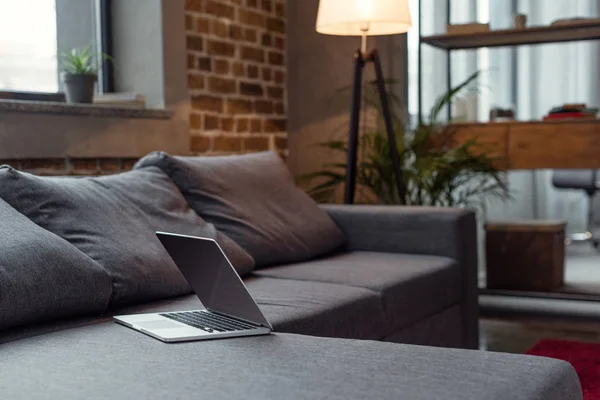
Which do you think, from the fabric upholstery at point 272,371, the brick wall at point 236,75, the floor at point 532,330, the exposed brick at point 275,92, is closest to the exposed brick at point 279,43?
the brick wall at point 236,75

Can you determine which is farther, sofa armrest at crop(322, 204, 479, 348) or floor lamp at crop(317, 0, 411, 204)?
floor lamp at crop(317, 0, 411, 204)

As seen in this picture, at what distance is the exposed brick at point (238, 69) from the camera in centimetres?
422

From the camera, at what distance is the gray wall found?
454 cm

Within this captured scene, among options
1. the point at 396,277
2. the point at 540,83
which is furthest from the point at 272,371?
the point at 540,83

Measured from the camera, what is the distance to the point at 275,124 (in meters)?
4.57

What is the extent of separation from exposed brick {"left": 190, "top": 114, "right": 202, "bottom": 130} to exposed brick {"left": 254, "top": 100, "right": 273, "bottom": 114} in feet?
1.63

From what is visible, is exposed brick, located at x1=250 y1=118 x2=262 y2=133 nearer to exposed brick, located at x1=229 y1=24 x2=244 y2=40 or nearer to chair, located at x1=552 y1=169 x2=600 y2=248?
exposed brick, located at x1=229 y1=24 x2=244 y2=40

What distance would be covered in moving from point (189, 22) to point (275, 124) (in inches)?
34.9

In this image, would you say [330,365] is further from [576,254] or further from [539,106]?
[539,106]

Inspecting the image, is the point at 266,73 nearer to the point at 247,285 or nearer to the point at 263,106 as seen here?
the point at 263,106

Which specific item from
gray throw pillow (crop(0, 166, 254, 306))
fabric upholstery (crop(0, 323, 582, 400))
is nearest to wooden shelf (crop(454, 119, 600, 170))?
gray throw pillow (crop(0, 166, 254, 306))

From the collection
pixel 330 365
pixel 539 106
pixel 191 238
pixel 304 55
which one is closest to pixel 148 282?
pixel 191 238

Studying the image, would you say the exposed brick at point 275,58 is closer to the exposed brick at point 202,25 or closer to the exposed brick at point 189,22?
the exposed brick at point 202,25

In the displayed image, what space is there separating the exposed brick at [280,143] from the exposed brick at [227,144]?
1.26 ft
